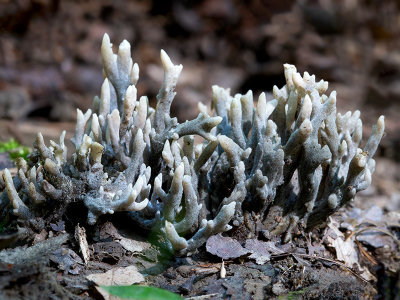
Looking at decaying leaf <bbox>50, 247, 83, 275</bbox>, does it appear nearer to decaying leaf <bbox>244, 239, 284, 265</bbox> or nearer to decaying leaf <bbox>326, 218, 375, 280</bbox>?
decaying leaf <bbox>244, 239, 284, 265</bbox>

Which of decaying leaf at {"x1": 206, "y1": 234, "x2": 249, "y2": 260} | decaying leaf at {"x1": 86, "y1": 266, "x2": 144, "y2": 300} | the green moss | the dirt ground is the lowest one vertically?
decaying leaf at {"x1": 86, "y1": 266, "x2": 144, "y2": 300}

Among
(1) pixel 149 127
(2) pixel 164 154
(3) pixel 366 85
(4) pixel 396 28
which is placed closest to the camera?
(2) pixel 164 154

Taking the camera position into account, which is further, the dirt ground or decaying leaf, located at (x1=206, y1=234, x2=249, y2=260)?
the dirt ground

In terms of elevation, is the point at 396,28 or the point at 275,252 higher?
the point at 396,28

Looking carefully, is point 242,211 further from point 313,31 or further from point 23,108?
point 313,31

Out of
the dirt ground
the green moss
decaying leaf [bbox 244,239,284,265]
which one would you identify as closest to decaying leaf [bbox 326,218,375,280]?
the dirt ground

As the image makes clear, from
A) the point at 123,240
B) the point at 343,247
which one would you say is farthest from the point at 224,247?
the point at 343,247

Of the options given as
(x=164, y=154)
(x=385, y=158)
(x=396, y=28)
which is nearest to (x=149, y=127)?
(x=164, y=154)
